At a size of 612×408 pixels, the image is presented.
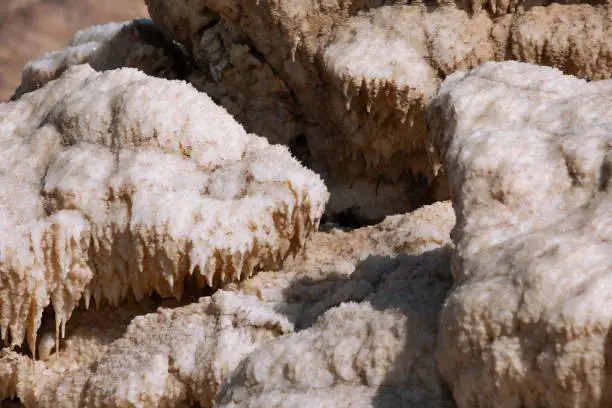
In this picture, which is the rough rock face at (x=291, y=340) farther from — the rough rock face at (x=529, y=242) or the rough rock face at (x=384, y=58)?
the rough rock face at (x=384, y=58)

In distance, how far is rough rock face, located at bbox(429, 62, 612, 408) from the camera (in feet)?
7.88

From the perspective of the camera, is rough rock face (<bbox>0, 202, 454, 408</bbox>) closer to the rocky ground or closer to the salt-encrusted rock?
the rocky ground

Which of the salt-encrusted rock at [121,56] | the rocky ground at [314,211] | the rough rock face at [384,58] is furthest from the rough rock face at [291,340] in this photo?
the salt-encrusted rock at [121,56]

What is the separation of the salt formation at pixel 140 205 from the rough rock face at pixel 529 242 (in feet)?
4.71

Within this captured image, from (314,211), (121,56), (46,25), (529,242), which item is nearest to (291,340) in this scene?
(529,242)

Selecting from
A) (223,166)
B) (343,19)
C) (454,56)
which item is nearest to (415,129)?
(454,56)

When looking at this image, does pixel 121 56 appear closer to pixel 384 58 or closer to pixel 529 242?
pixel 384 58

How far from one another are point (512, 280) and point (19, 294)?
297cm

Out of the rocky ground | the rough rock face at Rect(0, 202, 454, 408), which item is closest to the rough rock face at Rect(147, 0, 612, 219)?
the rocky ground

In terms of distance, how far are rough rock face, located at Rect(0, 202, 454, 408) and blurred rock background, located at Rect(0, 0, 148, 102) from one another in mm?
8687

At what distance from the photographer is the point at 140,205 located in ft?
14.9

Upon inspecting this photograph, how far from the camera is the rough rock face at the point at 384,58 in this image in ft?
18.9

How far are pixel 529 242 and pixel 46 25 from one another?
38.1 ft

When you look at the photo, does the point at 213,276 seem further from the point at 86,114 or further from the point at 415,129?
the point at 415,129
